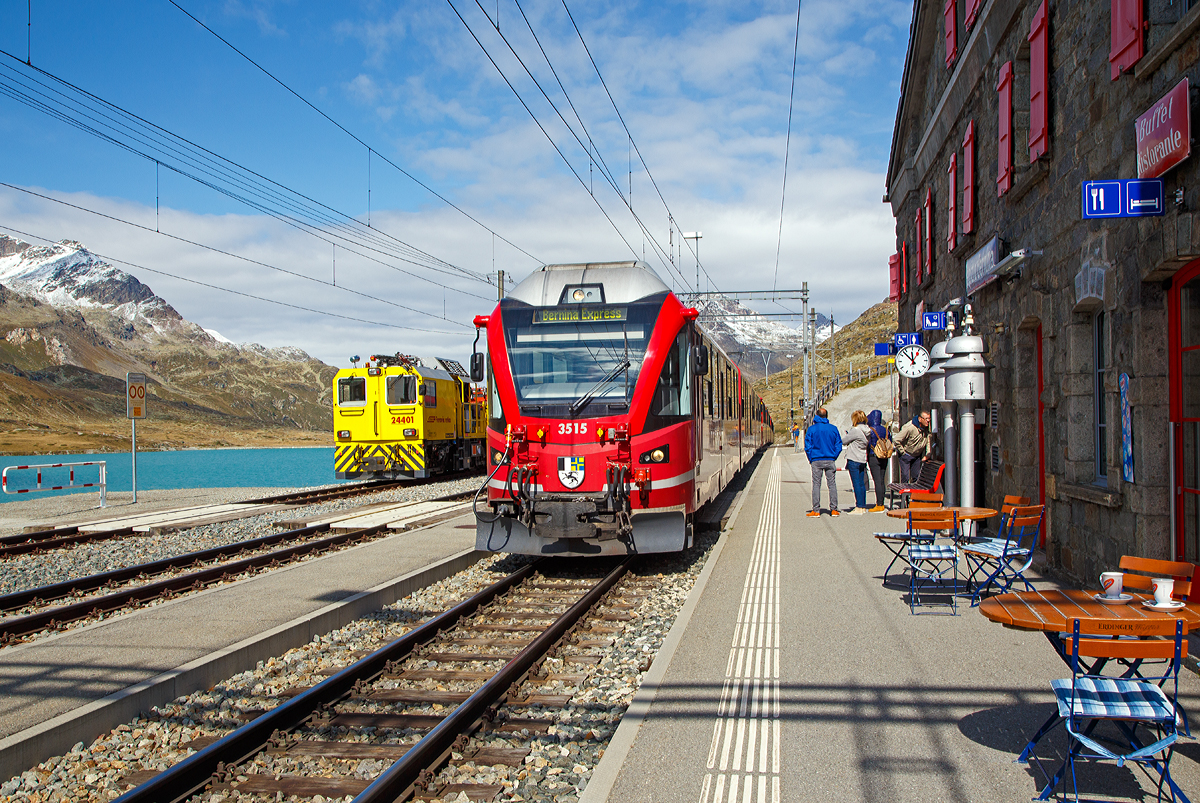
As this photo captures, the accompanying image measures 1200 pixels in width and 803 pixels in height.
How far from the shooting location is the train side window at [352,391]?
24766 mm

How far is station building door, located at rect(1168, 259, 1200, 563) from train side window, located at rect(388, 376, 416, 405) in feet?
66.8

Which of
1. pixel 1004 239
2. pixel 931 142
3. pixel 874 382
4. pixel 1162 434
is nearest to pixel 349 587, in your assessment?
pixel 1162 434

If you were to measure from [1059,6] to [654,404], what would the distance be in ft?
18.6

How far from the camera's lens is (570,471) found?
A: 9109mm

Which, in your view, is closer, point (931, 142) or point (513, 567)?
point (513, 567)

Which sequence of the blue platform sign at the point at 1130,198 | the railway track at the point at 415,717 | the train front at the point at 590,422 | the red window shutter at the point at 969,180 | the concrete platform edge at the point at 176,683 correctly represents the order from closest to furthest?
the railway track at the point at 415,717, the concrete platform edge at the point at 176,683, the blue platform sign at the point at 1130,198, the train front at the point at 590,422, the red window shutter at the point at 969,180

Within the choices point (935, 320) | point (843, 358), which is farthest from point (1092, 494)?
point (843, 358)

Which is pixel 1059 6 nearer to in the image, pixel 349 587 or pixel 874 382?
pixel 349 587

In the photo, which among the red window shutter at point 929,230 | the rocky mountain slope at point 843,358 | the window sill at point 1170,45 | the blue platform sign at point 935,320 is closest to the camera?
the window sill at point 1170,45

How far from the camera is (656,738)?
4.48m

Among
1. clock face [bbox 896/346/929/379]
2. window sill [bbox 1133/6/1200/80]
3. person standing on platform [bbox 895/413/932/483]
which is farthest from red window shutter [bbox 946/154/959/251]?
window sill [bbox 1133/6/1200/80]

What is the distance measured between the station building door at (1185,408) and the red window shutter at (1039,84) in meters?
3.02

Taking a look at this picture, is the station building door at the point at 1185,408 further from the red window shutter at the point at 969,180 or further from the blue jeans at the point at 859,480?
the blue jeans at the point at 859,480

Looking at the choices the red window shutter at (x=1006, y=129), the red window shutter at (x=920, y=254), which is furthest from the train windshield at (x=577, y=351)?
the red window shutter at (x=920, y=254)
